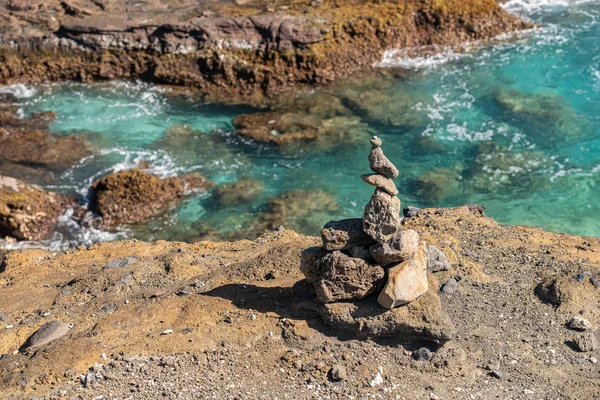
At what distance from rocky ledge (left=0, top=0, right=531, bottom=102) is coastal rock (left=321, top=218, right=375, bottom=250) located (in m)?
14.0

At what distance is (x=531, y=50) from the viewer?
2648 centimetres

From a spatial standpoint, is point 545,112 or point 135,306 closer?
point 135,306

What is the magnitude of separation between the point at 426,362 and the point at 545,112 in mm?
14756

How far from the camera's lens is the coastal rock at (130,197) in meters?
18.1

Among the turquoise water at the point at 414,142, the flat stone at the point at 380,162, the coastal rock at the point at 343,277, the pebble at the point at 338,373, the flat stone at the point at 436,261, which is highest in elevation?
the flat stone at the point at 380,162

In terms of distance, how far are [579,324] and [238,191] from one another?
1063 cm

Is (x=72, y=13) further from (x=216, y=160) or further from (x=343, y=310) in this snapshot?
(x=343, y=310)

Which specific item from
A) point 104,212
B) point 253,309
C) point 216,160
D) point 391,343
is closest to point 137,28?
point 216,160

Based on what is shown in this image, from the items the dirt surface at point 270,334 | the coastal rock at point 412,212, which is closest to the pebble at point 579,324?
the dirt surface at point 270,334

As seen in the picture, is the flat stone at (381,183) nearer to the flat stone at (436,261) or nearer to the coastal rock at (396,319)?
the coastal rock at (396,319)

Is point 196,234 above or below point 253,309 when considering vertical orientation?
below

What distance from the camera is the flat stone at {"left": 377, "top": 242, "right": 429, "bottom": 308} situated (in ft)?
32.7

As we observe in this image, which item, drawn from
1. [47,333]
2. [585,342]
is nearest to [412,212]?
[585,342]

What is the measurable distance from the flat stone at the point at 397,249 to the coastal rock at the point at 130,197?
9.82 metres
